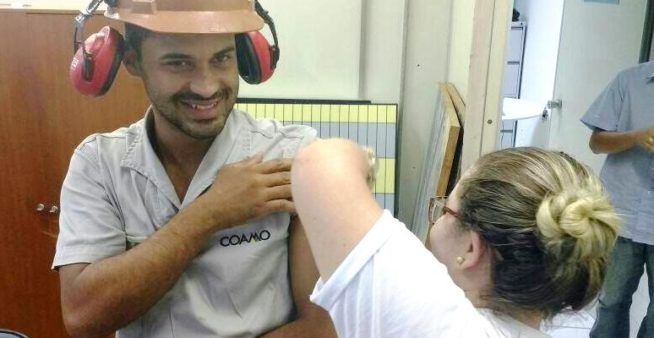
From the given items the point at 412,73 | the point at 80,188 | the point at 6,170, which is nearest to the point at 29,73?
the point at 6,170

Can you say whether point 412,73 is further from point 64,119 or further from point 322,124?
point 64,119

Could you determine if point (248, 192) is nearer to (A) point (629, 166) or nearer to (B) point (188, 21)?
(B) point (188, 21)

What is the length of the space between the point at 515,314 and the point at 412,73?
2.17m

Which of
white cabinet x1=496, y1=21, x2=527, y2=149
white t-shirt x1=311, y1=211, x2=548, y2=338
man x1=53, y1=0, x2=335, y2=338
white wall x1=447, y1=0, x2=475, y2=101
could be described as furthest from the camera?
white cabinet x1=496, y1=21, x2=527, y2=149

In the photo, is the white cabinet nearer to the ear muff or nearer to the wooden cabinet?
the wooden cabinet

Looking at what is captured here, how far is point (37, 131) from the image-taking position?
2.03 metres

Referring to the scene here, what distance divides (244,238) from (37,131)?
144 cm

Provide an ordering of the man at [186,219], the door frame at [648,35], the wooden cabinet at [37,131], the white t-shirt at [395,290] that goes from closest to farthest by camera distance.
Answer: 1. the white t-shirt at [395,290]
2. the man at [186,219]
3. the wooden cabinet at [37,131]
4. the door frame at [648,35]

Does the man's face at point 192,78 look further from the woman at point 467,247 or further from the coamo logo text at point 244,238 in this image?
the woman at point 467,247

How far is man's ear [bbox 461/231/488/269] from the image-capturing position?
747mm

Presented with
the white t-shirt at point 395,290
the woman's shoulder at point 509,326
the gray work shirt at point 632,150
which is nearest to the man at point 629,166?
the gray work shirt at point 632,150

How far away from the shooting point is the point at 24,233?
210cm

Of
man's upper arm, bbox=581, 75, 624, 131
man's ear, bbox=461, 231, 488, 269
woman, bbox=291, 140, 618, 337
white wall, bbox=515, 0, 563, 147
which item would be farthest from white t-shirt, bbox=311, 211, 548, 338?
white wall, bbox=515, 0, 563, 147

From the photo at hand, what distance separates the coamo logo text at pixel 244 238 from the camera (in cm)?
100
